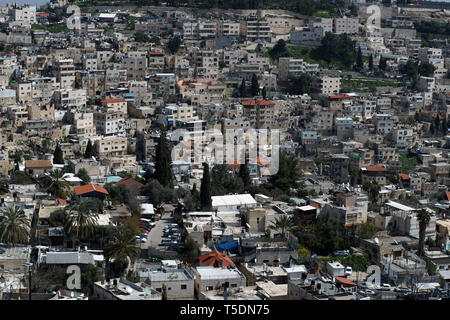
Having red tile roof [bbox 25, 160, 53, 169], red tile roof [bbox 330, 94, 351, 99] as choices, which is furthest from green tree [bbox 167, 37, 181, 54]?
red tile roof [bbox 25, 160, 53, 169]

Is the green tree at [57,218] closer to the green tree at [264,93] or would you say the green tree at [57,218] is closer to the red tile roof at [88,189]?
the red tile roof at [88,189]

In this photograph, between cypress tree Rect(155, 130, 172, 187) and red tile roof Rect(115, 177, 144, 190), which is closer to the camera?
red tile roof Rect(115, 177, 144, 190)

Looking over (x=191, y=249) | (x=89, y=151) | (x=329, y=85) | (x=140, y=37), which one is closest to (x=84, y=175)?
(x=89, y=151)

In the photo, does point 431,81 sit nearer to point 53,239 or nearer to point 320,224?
point 320,224

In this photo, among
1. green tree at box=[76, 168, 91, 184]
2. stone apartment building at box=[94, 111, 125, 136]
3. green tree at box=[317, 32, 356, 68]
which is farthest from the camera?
green tree at box=[317, 32, 356, 68]

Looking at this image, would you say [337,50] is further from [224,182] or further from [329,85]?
[224,182]

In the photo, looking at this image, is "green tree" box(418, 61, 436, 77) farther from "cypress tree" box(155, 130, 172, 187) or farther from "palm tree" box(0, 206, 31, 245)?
"palm tree" box(0, 206, 31, 245)

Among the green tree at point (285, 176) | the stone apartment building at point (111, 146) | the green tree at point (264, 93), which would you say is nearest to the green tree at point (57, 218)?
the green tree at point (285, 176)
